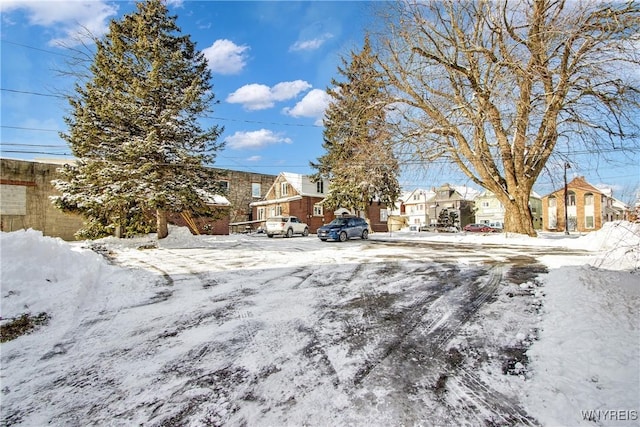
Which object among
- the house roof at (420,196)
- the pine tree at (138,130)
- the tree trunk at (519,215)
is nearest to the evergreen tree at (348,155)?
the tree trunk at (519,215)

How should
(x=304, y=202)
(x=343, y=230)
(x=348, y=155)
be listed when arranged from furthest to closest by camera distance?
(x=304, y=202)
(x=348, y=155)
(x=343, y=230)

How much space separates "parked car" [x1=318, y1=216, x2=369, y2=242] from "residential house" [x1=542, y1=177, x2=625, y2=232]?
42.3 m

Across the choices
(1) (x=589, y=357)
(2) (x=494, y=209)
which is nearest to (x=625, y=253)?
(1) (x=589, y=357)

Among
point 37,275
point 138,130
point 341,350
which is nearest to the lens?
point 341,350

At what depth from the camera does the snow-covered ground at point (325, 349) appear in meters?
2.41

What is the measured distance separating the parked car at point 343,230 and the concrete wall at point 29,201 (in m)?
16.6

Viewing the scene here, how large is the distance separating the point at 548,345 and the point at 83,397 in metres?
4.62

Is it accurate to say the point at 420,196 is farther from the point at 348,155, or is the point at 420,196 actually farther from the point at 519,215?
the point at 519,215

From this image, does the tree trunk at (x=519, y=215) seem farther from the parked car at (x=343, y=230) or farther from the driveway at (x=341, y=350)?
the driveway at (x=341, y=350)

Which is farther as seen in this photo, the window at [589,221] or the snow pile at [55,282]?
the window at [589,221]

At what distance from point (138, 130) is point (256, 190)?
26.4 meters

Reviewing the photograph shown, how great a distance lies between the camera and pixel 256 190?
41.7 m

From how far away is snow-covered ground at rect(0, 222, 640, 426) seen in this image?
2.41 meters

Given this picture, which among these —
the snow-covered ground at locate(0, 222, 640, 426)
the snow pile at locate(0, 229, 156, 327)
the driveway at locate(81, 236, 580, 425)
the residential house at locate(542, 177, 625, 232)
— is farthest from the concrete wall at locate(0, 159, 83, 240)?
the residential house at locate(542, 177, 625, 232)
